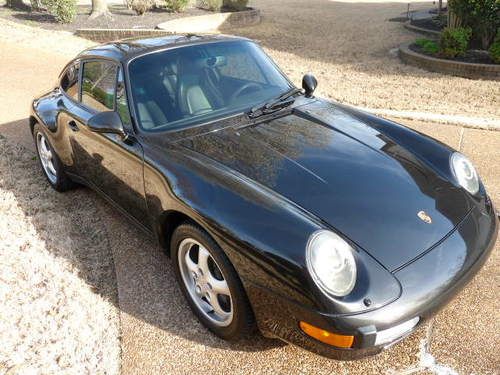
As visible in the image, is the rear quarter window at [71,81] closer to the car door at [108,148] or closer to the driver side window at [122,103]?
the car door at [108,148]

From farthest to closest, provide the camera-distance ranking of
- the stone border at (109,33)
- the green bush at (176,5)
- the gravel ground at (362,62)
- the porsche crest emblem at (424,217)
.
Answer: the green bush at (176,5) < the stone border at (109,33) < the gravel ground at (362,62) < the porsche crest emblem at (424,217)

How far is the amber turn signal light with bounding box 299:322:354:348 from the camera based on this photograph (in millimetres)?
1937

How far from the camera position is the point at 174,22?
517 inches

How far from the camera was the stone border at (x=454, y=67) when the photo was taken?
7.86m

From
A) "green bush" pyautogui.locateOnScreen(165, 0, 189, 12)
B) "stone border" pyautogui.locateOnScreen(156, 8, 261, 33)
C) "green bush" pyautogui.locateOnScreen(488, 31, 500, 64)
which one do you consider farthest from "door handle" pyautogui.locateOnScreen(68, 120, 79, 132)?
"green bush" pyautogui.locateOnScreen(165, 0, 189, 12)

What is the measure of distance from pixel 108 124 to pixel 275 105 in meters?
1.19

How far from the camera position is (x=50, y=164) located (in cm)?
446

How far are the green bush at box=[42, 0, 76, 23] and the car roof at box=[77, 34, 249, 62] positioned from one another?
1125cm

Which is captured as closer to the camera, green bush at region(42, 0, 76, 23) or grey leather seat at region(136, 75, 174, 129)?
grey leather seat at region(136, 75, 174, 129)

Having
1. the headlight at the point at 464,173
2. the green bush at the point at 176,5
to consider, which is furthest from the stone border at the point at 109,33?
the headlight at the point at 464,173

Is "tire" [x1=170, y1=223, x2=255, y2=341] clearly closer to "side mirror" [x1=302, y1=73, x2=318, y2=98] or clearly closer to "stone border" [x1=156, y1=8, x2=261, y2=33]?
"side mirror" [x1=302, y1=73, x2=318, y2=98]

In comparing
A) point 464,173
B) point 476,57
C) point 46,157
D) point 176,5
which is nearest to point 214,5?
point 176,5

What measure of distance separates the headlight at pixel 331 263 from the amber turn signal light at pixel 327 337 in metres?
0.18

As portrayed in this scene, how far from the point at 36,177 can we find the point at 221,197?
10.5 ft
